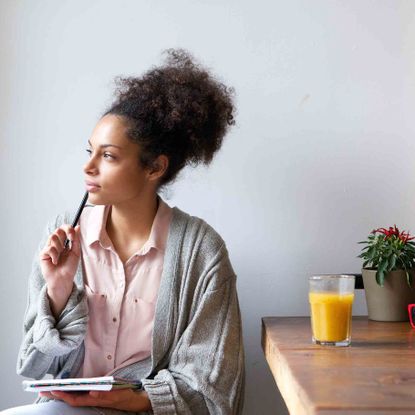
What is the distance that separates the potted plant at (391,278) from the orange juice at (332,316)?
0.30 meters

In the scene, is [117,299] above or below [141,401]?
above

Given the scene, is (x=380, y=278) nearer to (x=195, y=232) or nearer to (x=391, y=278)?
(x=391, y=278)

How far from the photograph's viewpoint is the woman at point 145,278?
1.43 m

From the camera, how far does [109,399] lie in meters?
1.35

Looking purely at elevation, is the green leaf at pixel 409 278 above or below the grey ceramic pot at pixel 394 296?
above

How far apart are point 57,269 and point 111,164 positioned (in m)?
0.24

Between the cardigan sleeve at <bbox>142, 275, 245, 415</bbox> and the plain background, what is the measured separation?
0.92ft

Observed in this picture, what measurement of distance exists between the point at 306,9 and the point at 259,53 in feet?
0.52

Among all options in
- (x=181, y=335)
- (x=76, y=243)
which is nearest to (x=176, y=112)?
(x=76, y=243)

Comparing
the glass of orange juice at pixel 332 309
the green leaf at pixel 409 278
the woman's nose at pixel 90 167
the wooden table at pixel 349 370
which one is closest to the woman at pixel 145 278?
the woman's nose at pixel 90 167

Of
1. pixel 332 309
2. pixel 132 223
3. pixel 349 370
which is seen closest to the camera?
pixel 349 370

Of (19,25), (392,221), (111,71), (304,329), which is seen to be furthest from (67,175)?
(392,221)

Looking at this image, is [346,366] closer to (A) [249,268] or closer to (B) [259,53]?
(A) [249,268]

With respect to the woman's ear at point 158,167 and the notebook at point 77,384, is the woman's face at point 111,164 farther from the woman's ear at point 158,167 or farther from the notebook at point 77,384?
the notebook at point 77,384
